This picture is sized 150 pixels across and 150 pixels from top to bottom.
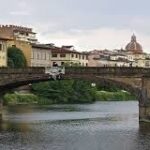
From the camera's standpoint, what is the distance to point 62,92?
13600 cm

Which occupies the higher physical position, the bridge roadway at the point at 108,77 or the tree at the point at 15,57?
the tree at the point at 15,57

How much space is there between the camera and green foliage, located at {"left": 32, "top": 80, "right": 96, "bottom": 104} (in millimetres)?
133625

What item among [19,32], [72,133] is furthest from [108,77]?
[19,32]

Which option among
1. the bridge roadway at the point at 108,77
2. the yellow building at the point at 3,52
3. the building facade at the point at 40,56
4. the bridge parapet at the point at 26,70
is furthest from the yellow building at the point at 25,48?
the bridge roadway at the point at 108,77

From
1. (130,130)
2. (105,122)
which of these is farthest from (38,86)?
(130,130)

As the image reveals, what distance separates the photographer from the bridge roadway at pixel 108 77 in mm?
78688

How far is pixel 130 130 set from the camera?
228 ft

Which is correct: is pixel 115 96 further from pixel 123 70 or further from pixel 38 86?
pixel 123 70

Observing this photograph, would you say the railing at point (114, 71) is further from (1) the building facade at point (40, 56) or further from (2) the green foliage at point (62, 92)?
(1) the building facade at point (40, 56)

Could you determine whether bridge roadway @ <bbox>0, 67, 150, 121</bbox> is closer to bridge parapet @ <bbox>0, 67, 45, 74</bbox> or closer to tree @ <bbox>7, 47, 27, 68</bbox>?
bridge parapet @ <bbox>0, 67, 45, 74</bbox>

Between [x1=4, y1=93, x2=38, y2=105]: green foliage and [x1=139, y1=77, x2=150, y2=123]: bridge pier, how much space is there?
4609cm

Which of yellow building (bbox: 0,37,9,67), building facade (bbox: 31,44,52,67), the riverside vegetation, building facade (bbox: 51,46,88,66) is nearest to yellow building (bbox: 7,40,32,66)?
building facade (bbox: 31,44,52,67)

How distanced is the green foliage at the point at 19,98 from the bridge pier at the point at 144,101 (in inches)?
1815

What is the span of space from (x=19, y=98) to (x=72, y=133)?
61.4 metres
